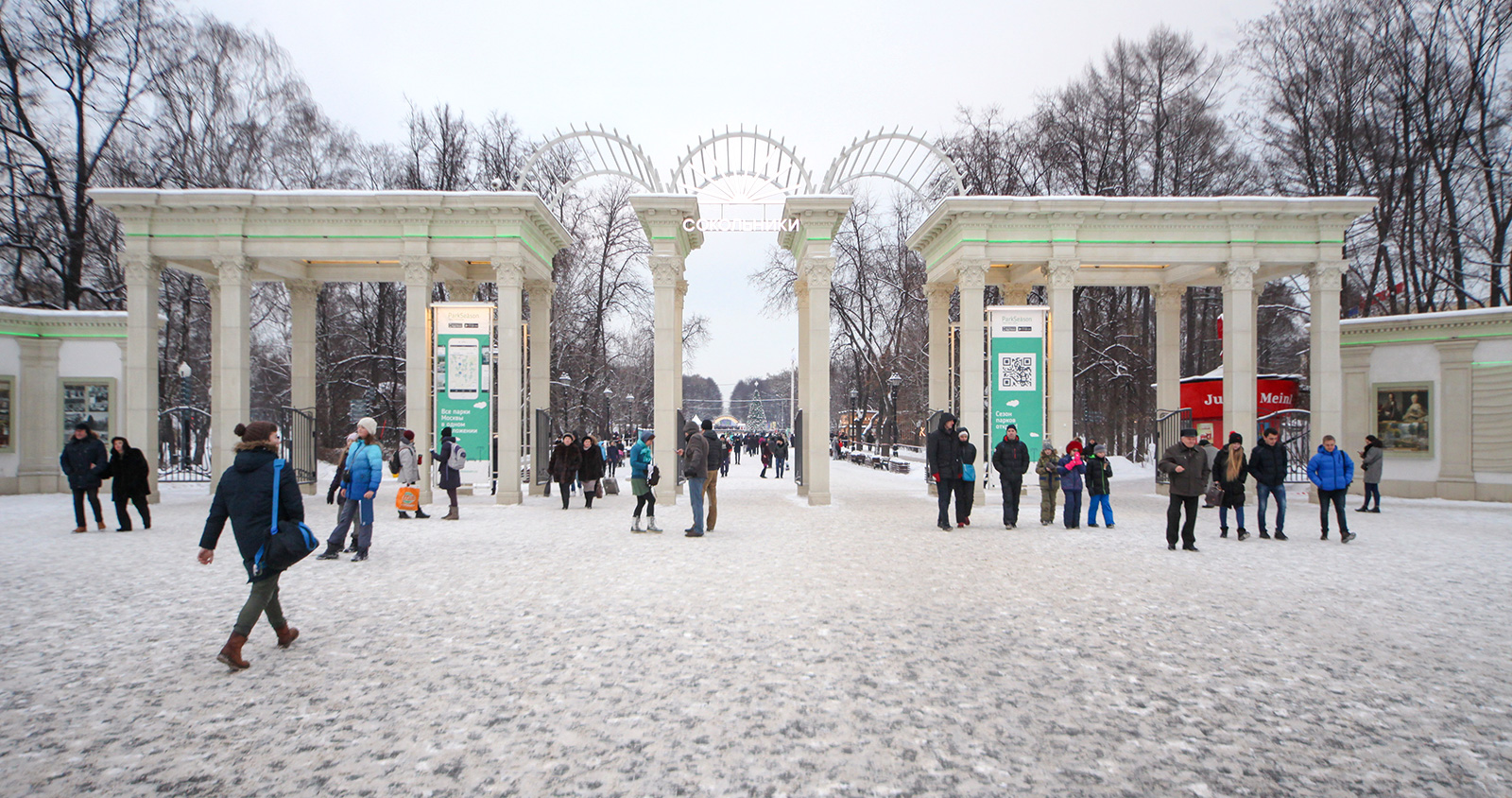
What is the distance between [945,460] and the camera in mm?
12852

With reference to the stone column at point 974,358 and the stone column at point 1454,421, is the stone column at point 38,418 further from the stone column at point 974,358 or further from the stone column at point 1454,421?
the stone column at point 1454,421

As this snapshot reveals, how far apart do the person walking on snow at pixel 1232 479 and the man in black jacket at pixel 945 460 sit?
143 inches

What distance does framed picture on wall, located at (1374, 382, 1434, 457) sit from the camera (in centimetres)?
1900

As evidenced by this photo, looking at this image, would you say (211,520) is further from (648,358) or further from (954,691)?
(648,358)

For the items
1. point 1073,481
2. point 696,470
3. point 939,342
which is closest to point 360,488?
point 696,470

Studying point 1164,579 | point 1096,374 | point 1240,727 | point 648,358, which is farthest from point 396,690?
point 648,358

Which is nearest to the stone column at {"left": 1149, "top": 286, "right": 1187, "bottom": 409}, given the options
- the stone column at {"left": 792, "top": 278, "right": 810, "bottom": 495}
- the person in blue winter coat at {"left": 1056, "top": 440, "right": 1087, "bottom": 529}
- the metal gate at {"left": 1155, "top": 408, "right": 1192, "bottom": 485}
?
the metal gate at {"left": 1155, "top": 408, "right": 1192, "bottom": 485}

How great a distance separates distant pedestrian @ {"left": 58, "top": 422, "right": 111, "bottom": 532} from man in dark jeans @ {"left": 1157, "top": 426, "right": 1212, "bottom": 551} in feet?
50.1

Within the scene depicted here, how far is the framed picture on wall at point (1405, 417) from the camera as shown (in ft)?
62.3

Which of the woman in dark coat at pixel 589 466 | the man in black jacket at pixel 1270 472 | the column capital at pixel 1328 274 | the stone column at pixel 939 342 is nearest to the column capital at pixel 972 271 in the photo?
the stone column at pixel 939 342

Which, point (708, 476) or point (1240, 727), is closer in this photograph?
point (1240, 727)

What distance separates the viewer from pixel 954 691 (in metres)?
4.98

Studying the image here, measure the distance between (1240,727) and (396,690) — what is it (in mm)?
4747

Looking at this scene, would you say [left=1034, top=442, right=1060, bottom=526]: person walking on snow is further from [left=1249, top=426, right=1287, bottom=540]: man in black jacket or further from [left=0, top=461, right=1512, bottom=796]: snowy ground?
[left=0, top=461, right=1512, bottom=796]: snowy ground
